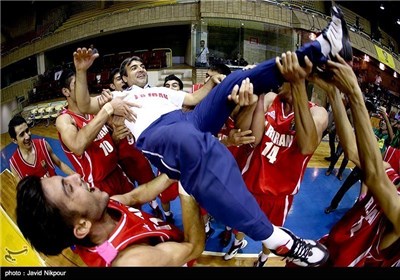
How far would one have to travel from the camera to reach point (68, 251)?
2.03 meters

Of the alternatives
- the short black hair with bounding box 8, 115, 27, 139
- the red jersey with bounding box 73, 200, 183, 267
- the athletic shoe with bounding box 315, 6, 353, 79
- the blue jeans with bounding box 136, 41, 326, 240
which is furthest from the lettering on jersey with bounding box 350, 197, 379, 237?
the short black hair with bounding box 8, 115, 27, 139

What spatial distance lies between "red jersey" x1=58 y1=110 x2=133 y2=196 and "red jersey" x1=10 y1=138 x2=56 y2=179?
29 centimetres

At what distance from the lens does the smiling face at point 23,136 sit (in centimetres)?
179

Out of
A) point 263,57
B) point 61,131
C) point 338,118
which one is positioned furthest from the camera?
point 61,131

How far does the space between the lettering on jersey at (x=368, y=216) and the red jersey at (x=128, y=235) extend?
2.31ft

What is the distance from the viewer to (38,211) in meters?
1.03

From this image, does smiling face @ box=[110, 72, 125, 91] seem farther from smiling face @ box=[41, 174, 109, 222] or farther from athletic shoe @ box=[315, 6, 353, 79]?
athletic shoe @ box=[315, 6, 353, 79]

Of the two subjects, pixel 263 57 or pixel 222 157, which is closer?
pixel 222 157

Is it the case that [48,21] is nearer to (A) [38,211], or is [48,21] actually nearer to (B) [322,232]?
(A) [38,211]

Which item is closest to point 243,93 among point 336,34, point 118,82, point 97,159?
point 336,34

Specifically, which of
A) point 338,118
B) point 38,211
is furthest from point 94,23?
point 338,118

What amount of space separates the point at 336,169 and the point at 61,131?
1640 millimetres

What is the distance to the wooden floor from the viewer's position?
1783 millimetres

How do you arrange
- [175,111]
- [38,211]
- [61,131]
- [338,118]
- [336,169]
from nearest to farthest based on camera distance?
[38,211] < [338,118] < [175,111] < [61,131] < [336,169]
